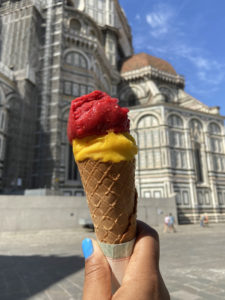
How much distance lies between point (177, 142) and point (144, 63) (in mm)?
12009

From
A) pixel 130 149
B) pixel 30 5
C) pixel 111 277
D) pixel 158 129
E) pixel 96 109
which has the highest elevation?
pixel 30 5

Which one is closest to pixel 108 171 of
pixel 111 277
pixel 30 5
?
pixel 111 277

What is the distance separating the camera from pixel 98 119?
138cm

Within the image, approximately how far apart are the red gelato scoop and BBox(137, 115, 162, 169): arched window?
17.5 m

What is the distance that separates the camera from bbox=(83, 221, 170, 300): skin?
1.22 metres

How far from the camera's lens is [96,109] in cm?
139

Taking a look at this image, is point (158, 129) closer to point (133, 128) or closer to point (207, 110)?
point (133, 128)

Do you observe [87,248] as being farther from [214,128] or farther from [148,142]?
[214,128]

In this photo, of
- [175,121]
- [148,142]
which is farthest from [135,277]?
[175,121]

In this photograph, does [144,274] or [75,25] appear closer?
[144,274]

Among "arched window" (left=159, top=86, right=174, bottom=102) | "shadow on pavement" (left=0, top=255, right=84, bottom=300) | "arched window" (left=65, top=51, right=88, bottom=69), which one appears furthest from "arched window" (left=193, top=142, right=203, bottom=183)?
"shadow on pavement" (left=0, top=255, right=84, bottom=300)

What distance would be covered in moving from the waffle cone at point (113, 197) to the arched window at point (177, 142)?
17.8 metres

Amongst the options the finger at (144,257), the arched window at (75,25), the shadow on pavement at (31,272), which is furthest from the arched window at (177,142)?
the finger at (144,257)

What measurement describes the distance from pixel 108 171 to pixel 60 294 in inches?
98.0
